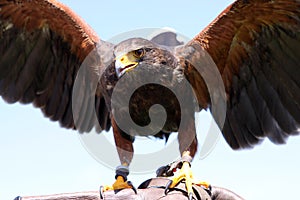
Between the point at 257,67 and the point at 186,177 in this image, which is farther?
the point at 257,67

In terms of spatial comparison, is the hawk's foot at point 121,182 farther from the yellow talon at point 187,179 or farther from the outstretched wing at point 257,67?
the outstretched wing at point 257,67

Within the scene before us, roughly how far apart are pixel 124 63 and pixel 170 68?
55 cm

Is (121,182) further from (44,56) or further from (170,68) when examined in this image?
(44,56)

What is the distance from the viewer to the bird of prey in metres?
7.71

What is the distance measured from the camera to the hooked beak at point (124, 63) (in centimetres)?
764

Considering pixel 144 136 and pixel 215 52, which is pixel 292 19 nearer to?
pixel 215 52

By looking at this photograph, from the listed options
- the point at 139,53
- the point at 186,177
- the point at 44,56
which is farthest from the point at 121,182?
the point at 44,56

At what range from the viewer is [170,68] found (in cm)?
785

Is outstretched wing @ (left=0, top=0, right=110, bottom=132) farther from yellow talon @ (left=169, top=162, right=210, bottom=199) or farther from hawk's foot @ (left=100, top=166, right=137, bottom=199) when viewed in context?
yellow talon @ (left=169, top=162, right=210, bottom=199)

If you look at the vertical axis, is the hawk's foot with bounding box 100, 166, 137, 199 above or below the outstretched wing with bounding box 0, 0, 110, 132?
below

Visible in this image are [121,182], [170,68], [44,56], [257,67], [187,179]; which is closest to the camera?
[187,179]

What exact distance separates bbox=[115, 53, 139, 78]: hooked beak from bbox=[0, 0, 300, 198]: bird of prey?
0.04 ft

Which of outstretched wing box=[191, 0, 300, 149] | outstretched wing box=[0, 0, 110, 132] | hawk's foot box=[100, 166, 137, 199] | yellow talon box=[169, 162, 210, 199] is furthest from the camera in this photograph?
outstretched wing box=[0, 0, 110, 132]

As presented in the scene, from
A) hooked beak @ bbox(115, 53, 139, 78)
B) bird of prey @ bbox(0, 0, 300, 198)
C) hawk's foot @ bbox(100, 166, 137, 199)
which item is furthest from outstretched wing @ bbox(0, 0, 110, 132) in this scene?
hawk's foot @ bbox(100, 166, 137, 199)
